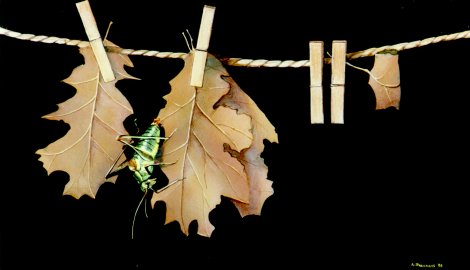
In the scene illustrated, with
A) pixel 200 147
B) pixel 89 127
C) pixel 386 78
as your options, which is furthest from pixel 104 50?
pixel 386 78

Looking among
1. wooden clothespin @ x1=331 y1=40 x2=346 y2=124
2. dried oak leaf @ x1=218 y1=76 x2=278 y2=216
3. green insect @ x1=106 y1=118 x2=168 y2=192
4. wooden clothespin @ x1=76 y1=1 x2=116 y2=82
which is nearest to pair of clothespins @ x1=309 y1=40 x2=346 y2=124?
wooden clothespin @ x1=331 y1=40 x2=346 y2=124

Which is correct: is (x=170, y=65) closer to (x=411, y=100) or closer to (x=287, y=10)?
(x=287, y=10)

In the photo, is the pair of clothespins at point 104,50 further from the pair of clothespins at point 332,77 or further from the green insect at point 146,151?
the pair of clothespins at point 332,77

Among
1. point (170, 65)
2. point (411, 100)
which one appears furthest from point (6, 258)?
point (411, 100)

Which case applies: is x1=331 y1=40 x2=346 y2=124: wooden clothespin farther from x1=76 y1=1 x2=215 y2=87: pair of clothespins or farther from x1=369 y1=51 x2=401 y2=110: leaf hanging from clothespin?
x1=76 y1=1 x2=215 y2=87: pair of clothespins

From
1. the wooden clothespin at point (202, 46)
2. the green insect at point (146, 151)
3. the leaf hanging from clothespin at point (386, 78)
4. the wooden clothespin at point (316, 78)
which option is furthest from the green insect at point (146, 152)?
the leaf hanging from clothespin at point (386, 78)

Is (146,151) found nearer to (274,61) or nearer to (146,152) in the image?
(146,152)
